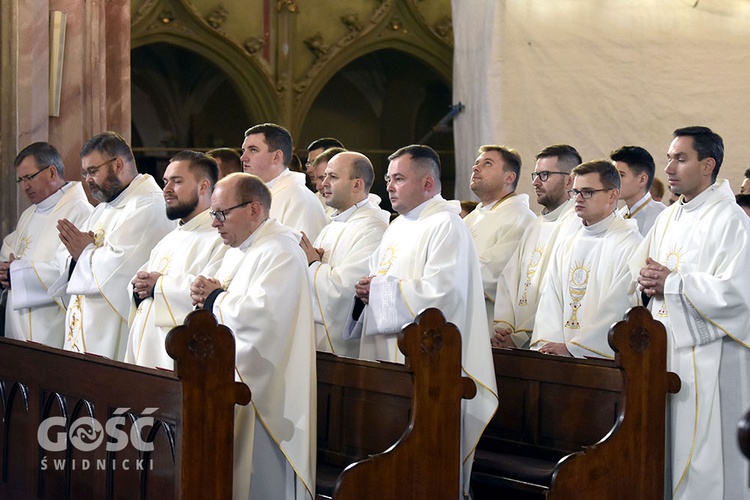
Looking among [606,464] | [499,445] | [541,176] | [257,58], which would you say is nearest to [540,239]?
[541,176]

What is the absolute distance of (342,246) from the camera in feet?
19.7

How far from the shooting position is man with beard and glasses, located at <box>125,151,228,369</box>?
5055 millimetres

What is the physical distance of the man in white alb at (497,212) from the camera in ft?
21.2

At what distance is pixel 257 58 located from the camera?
11.9m

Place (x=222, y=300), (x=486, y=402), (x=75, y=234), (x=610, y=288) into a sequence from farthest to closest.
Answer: (x=75, y=234)
(x=610, y=288)
(x=486, y=402)
(x=222, y=300)

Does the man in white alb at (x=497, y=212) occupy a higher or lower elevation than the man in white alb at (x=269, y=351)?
higher

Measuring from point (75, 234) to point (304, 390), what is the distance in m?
2.01

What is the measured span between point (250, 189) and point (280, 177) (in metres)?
1.71

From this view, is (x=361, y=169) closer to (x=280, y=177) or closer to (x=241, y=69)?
(x=280, y=177)

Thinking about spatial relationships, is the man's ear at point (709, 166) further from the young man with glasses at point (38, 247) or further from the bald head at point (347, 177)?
the young man with glasses at point (38, 247)

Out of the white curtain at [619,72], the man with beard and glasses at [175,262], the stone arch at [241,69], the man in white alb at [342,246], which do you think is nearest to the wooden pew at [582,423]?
the man in white alb at [342,246]

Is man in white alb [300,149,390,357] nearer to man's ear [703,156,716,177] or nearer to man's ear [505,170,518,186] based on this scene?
man's ear [505,170,518,186]

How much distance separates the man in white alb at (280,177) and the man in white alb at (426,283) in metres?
1.02

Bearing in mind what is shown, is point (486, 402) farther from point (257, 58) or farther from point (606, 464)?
point (257, 58)
